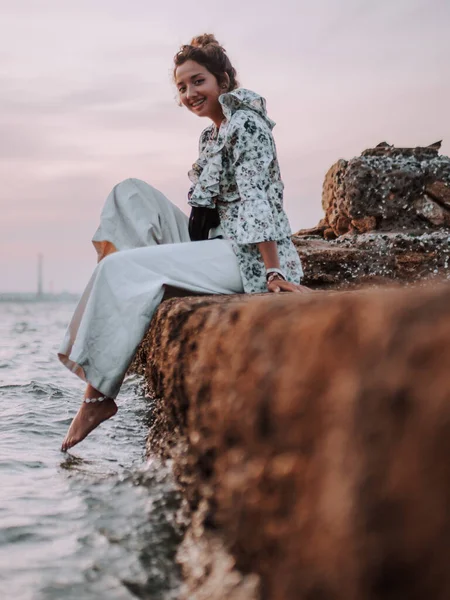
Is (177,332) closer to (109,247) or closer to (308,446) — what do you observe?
(308,446)

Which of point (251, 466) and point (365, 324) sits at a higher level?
point (365, 324)

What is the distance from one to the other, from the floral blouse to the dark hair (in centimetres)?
23

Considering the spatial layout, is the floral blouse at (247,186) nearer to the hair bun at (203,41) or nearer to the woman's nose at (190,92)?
the woman's nose at (190,92)

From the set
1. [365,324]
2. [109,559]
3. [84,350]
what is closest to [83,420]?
[84,350]

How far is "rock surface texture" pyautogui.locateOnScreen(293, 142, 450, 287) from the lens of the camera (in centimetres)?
592

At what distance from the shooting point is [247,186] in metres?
2.78

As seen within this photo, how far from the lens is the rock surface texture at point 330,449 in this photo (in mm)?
680

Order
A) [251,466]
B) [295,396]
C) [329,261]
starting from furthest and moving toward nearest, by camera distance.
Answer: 1. [329,261]
2. [251,466]
3. [295,396]

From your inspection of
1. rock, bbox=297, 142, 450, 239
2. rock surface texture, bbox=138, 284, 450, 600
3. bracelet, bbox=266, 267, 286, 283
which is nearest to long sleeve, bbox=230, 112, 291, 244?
bracelet, bbox=266, 267, 286, 283

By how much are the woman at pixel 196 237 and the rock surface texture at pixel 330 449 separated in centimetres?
112

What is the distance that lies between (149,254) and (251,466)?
1568 millimetres

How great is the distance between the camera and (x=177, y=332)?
1838 millimetres

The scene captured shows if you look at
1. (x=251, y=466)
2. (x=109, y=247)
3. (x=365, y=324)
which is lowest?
(x=251, y=466)

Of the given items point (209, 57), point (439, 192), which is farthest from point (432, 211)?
point (209, 57)
